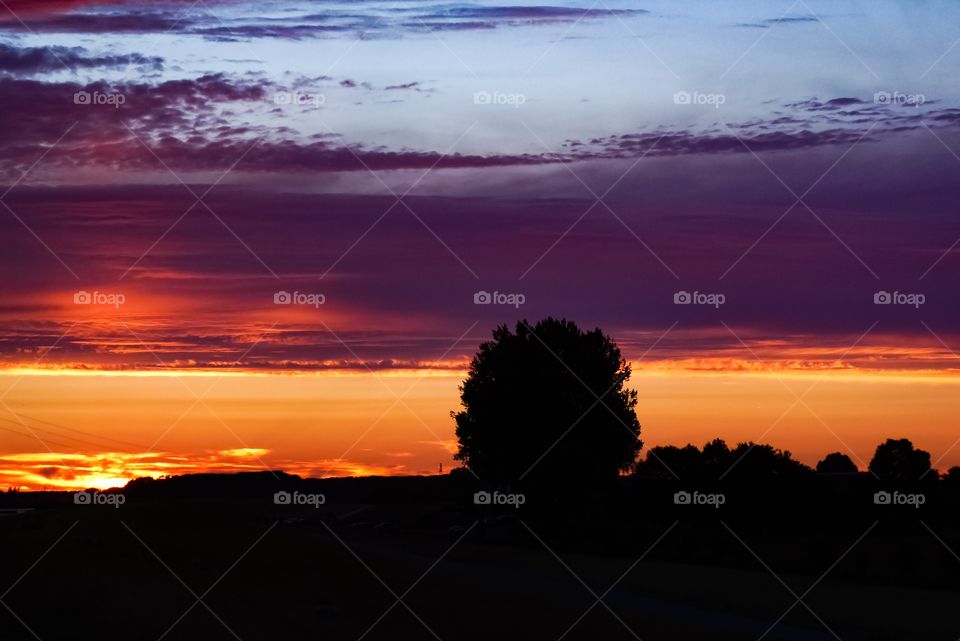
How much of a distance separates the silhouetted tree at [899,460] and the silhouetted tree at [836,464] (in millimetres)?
29213

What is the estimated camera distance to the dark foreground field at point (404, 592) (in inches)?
950

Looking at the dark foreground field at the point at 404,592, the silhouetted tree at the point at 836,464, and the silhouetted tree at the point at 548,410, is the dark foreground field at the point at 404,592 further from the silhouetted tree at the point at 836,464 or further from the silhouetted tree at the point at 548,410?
the silhouetted tree at the point at 836,464

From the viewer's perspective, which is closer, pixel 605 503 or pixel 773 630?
pixel 773 630

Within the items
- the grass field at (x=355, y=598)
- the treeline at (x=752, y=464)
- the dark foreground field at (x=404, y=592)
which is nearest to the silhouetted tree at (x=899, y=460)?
the treeline at (x=752, y=464)

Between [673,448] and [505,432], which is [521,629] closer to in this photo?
[505,432]

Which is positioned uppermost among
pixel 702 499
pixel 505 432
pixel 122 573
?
pixel 505 432

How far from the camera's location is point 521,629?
85.0ft

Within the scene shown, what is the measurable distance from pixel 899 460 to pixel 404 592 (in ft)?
254

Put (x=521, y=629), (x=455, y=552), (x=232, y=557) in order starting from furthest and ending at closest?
(x=455, y=552), (x=232, y=557), (x=521, y=629)

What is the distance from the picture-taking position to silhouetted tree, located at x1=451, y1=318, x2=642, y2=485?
7231cm

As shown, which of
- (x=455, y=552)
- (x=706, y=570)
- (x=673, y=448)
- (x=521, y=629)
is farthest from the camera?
(x=673, y=448)

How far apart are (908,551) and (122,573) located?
29.2 meters

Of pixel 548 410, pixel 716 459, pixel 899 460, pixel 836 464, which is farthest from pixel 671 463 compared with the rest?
pixel 836 464

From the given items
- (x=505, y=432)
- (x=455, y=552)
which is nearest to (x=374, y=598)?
(x=455, y=552)
